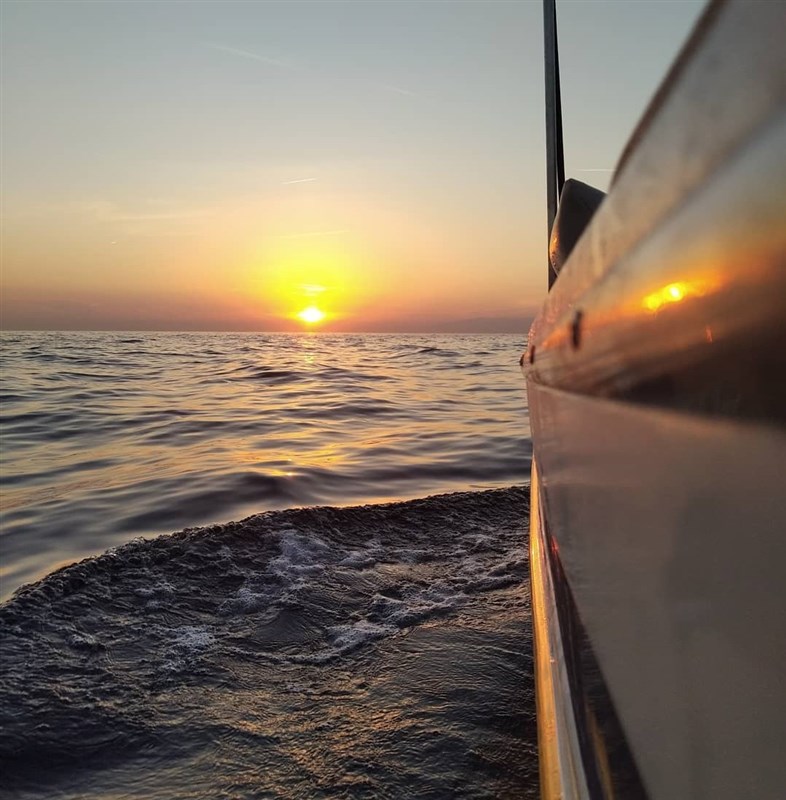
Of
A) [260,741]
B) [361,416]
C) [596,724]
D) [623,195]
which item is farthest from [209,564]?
[361,416]

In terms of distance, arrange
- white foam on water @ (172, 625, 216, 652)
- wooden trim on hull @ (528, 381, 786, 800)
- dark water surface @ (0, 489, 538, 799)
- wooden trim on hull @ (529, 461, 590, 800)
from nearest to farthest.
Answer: wooden trim on hull @ (528, 381, 786, 800) → wooden trim on hull @ (529, 461, 590, 800) → dark water surface @ (0, 489, 538, 799) → white foam on water @ (172, 625, 216, 652)

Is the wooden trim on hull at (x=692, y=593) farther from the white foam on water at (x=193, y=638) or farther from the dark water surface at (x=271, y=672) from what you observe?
the white foam on water at (x=193, y=638)

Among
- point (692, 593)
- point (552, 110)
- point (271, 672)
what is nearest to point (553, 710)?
point (692, 593)

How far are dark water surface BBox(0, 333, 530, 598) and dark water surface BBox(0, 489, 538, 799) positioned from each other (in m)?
0.72

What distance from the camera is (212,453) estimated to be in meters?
6.70

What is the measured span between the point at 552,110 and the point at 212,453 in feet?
14.2

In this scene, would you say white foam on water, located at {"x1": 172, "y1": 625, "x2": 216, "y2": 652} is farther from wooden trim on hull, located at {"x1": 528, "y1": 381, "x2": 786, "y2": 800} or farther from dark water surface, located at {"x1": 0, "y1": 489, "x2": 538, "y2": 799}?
wooden trim on hull, located at {"x1": 528, "y1": 381, "x2": 786, "y2": 800}

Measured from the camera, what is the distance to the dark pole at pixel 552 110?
11.4 feet

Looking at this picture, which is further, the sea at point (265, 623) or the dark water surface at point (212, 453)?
the dark water surface at point (212, 453)

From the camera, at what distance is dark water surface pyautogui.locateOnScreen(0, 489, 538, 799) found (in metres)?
1.96

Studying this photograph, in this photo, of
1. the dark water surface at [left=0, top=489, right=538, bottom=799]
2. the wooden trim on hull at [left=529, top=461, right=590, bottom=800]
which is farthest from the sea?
the wooden trim on hull at [left=529, top=461, right=590, bottom=800]

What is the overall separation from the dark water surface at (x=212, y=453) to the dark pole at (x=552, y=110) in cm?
242

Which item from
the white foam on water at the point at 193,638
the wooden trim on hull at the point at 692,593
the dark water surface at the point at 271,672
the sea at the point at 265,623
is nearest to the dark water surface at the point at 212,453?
the sea at the point at 265,623

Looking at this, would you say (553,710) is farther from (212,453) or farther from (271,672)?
(212,453)
